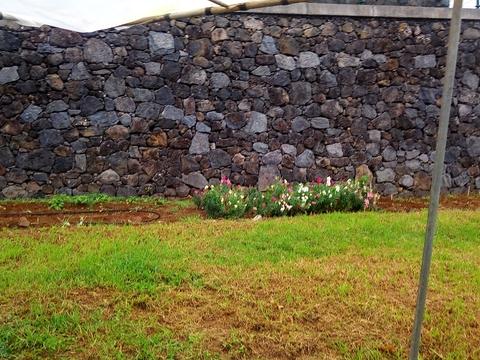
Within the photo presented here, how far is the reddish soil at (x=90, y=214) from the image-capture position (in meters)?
5.64

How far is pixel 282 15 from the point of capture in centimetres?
Result: 773

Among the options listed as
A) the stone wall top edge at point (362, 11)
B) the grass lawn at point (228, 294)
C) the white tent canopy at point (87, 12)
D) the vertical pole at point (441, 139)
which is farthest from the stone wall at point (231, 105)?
the vertical pole at point (441, 139)

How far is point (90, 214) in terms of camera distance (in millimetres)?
6129

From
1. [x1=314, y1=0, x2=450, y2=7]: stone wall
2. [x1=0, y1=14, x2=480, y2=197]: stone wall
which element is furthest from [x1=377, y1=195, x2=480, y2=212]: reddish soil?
[x1=314, y1=0, x2=450, y2=7]: stone wall

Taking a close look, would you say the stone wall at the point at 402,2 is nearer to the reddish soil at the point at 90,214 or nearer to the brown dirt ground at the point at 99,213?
the brown dirt ground at the point at 99,213

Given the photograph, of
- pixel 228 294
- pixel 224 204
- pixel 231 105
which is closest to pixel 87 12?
pixel 228 294

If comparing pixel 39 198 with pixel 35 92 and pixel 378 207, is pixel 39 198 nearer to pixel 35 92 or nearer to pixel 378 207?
pixel 35 92

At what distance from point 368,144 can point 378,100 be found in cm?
75

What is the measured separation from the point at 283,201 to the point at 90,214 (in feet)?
8.03

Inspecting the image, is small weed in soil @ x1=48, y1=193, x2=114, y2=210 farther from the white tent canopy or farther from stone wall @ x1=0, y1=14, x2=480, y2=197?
the white tent canopy

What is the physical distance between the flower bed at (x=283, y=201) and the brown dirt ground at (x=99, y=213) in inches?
11.6

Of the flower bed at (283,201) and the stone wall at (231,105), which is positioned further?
the stone wall at (231,105)

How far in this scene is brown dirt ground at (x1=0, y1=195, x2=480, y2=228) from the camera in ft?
18.6

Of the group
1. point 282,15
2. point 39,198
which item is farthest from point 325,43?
point 39,198
